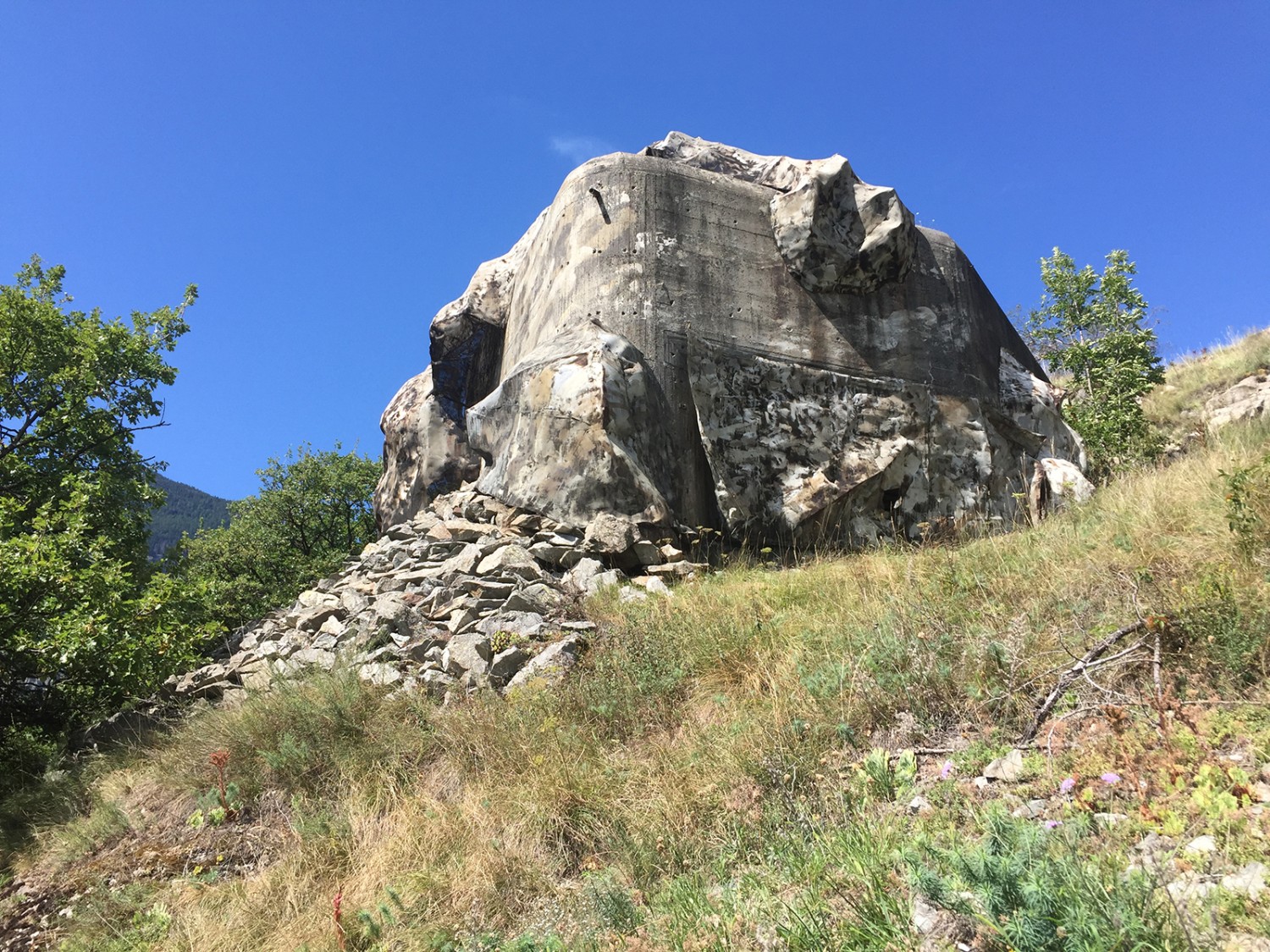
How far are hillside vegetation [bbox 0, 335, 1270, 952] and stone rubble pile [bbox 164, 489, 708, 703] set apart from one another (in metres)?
0.49

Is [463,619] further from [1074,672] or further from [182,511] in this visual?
[182,511]

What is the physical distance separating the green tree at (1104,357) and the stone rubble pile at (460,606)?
624 centimetres

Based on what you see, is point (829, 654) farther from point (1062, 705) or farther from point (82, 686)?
point (82, 686)

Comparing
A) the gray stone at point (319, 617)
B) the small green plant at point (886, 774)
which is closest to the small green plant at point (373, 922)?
the small green plant at point (886, 774)

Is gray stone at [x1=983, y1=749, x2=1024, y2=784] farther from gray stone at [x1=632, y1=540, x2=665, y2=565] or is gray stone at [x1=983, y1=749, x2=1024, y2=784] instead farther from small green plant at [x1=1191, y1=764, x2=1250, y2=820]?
gray stone at [x1=632, y1=540, x2=665, y2=565]

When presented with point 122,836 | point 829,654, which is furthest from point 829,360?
point 122,836

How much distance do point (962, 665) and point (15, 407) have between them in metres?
13.4

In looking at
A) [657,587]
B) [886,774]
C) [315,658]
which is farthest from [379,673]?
[886,774]

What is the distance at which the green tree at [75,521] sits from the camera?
6191 mm

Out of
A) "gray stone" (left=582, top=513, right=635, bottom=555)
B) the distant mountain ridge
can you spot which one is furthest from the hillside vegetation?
the distant mountain ridge

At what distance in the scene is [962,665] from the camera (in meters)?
3.96

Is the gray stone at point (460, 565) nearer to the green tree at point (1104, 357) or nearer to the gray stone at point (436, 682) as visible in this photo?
the gray stone at point (436, 682)

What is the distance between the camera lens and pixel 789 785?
357 centimetres

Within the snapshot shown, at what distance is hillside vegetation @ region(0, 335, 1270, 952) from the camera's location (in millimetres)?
2416
